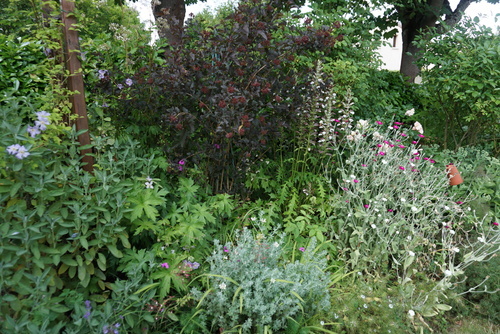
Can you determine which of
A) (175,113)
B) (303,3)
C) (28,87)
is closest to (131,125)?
(175,113)

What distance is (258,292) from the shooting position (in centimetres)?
243

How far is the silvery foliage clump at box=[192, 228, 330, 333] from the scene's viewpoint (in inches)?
92.9

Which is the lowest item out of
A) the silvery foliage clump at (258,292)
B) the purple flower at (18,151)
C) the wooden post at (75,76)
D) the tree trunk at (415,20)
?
the silvery foliage clump at (258,292)

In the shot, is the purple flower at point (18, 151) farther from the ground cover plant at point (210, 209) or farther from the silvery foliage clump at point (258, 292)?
the silvery foliage clump at point (258, 292)

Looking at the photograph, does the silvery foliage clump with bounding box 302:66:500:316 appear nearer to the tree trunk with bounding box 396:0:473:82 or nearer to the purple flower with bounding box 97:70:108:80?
the purple flower with bounding box 97:70:108:80

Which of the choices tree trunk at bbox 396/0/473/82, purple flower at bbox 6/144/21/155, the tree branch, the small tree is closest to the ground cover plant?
purple flower at bbox 6/144/21/155

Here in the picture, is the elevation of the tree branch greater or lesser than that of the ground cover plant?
greater

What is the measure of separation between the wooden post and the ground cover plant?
0.28 feet

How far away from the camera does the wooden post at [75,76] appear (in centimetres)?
281

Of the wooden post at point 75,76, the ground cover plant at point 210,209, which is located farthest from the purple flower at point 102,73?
the wooden post at point 75,76

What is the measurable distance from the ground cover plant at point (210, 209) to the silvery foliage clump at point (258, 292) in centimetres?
2

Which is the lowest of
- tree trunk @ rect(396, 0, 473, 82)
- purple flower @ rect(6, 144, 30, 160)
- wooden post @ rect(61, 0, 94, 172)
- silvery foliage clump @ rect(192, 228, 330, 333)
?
silvery foliage clump @ rect(192, 228, 330, 333)

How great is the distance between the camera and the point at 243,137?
11.5 ft

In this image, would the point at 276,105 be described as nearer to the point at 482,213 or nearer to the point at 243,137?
the point at 243,137
